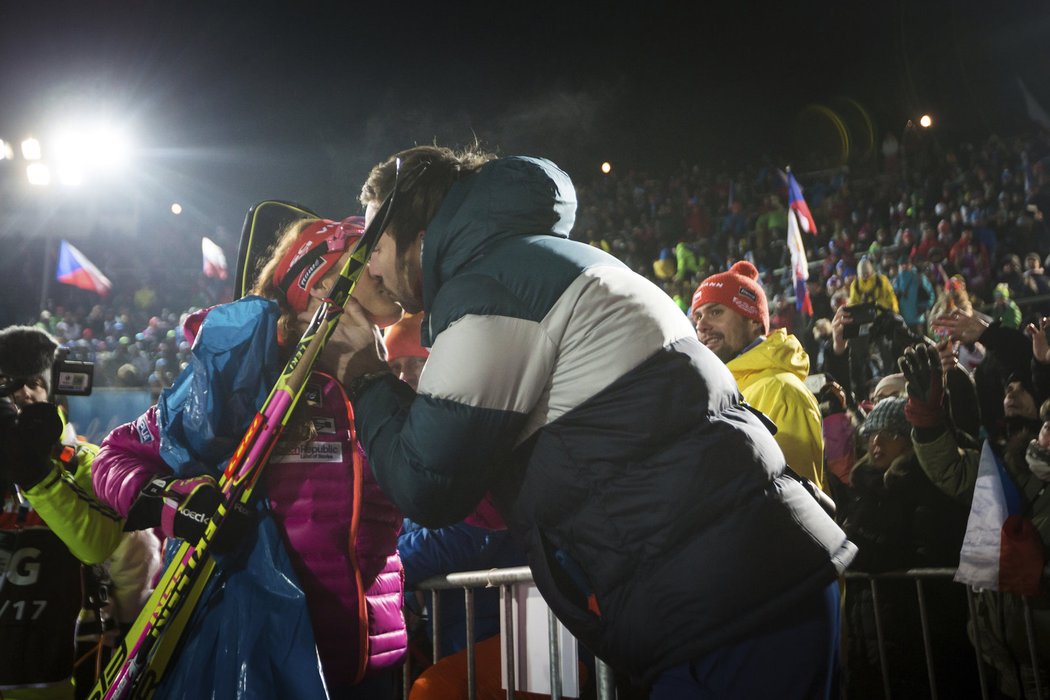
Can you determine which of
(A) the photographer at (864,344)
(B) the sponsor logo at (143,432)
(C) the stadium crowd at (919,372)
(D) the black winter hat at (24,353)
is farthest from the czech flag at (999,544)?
(D) the black winter hat at (24,353)

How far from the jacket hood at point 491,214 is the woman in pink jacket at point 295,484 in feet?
1.91

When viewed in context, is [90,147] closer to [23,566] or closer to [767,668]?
[23,566]

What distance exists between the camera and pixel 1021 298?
8.77 meters

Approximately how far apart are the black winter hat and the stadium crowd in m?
0.59

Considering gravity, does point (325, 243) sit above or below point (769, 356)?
above

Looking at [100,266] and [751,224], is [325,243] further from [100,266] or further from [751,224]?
[100,266]

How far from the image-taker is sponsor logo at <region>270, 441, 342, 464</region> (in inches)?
85.6

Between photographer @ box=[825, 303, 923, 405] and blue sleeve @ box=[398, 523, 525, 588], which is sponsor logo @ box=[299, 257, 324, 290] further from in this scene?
photographer @ box=[825, 303, 923, 405]

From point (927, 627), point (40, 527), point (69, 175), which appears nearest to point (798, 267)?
point (927, 627)

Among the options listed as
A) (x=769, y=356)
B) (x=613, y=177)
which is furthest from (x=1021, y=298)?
(x=613, y=177)

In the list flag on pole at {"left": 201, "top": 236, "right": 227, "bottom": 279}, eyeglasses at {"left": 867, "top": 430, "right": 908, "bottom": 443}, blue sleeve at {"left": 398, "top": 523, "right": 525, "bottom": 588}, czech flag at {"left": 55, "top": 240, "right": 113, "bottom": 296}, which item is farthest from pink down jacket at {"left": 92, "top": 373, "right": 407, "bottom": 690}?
czech flag at {"left": 55, "top": 240, "right": 113, "bottom": 296}

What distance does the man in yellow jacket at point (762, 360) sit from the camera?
134 inches

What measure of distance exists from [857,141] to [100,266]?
21444 millimetres

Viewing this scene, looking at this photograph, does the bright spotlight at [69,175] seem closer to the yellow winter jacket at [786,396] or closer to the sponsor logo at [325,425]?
the yellow winter jacket at [786,396]
